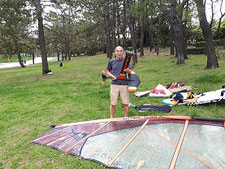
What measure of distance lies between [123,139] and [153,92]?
3.63 m

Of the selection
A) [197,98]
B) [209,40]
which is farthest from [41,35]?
[197,98]

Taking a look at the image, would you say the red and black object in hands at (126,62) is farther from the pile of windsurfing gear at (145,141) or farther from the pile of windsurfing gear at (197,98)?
the pile of windsurfing gear at (197,98)

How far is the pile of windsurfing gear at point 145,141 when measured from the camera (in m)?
2.60

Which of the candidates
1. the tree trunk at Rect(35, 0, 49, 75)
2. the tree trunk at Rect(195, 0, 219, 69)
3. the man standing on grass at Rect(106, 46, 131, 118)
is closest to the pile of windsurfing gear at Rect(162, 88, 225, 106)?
the man standing on grass at Rect(106, 46, 131, 118)

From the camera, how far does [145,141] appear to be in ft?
10.3

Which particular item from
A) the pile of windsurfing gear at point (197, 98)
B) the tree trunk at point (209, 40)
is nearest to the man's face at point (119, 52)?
the pile of windsurfing gear at point (197, 98)

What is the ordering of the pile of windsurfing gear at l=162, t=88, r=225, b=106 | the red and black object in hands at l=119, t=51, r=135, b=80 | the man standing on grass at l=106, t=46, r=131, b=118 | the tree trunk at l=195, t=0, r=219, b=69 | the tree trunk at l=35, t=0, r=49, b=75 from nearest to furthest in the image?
the red and black object in hands at l=119, t=51, r=135, b=80, the man standing on grass at l=106, t=46, r=131, b=118, the pile of windsurfing gear at l=162, t=88, r=225, b=106, the tree trunk at l=195, t=0, r=219, b=69, the tree trunk at l=35, t=0, r=49, b=75

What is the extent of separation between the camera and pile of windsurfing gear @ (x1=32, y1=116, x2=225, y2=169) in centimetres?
260

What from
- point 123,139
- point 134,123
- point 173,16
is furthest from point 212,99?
point 173,16

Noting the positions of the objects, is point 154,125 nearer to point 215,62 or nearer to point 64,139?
point 64,139

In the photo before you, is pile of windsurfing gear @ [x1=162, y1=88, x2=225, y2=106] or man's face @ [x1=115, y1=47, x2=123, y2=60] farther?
pile of windsurfing gear @ [x1=162, y1=88, x2=225, y2=106]

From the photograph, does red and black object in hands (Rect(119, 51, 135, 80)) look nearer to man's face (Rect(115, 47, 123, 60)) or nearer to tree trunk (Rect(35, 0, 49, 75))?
man's face (Rect(115, 47, 123, 60))

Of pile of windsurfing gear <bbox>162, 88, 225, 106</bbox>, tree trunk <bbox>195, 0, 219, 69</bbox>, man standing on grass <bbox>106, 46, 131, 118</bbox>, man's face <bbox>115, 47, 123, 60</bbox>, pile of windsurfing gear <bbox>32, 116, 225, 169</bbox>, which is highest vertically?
tree trunk <bbox>195, 0, 219, 69</bbox>

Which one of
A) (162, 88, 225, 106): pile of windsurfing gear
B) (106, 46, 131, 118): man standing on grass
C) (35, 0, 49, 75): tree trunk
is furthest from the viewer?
(35, 0, 49, 75): tree trunk
